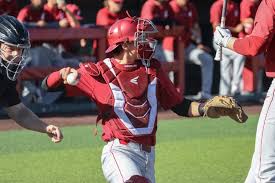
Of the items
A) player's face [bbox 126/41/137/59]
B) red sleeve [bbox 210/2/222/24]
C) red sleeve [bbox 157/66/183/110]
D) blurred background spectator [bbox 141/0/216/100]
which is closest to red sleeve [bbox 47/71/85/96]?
player's face [bbox 126/41/137/59]

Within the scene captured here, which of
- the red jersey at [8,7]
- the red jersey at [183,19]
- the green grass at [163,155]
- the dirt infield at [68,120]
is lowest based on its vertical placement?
the dirt infield at [68,120]

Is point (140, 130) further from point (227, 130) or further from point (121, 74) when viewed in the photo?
point (227, 130)

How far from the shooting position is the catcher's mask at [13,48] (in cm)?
460

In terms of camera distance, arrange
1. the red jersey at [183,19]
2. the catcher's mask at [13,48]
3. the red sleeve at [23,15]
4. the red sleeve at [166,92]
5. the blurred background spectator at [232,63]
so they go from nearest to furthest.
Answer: the catcher's mask at [13,48] < the red sleeve at [166,92] < the red sleeve at [23,15] < the red jersey at [183,19] < the blurred background spectator at [232,63]

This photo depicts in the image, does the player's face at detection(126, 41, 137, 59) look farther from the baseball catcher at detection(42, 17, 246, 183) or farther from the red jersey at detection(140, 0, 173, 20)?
the red jersey at detection(140, 0, 173, 20)

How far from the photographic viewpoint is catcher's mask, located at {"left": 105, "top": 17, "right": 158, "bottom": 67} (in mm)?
4824

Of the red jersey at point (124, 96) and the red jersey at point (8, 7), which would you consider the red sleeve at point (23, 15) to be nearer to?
the red jersey at point (8, 7)

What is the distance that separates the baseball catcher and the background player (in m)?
0.18

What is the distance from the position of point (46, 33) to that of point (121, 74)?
6286 millimetres

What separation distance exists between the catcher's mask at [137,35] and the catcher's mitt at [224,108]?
0.51m

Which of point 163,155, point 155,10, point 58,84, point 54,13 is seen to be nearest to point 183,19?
point 155,10

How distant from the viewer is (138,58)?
4.91m

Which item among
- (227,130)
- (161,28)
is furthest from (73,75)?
(161,28)

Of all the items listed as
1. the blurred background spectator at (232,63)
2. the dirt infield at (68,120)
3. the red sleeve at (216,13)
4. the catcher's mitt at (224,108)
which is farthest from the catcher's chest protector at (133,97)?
the blurred background spectator at (232,63)
